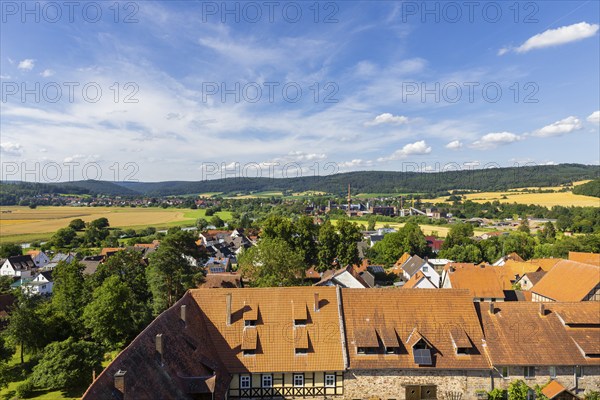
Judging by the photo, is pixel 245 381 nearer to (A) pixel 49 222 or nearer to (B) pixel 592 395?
(B) pixel 592 395

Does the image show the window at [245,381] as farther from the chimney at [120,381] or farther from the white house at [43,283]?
the white house at [43,283]

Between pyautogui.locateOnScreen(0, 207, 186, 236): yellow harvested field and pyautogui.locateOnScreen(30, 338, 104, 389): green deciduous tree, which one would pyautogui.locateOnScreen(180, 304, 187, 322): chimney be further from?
pyautogui.locateOnScreen(0, 207, 186, 236): yellow harvested field

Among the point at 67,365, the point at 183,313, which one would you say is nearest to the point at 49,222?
the point at 67,365

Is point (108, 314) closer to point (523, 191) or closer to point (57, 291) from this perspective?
point (57, 291)

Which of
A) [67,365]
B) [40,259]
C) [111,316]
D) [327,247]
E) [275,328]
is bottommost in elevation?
[40,259]

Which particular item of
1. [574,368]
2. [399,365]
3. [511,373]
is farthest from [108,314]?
[574,368]

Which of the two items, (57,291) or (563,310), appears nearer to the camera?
(563,310)

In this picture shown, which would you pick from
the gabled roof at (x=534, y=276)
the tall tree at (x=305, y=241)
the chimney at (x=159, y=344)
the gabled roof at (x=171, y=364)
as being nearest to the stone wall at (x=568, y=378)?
the gabled roof at (x=171, y=364)
